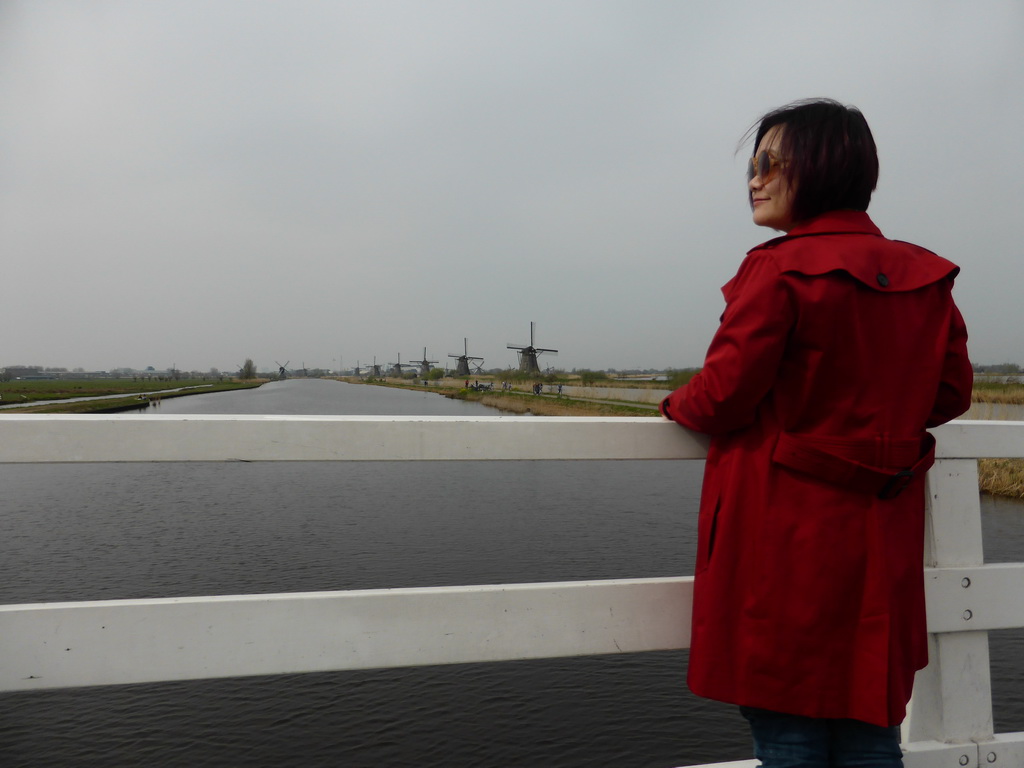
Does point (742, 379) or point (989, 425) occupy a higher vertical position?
point (742, 379)

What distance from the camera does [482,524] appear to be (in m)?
11.5

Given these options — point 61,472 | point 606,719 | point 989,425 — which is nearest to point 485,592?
point 989,425

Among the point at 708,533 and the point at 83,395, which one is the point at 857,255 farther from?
the point at 83,395

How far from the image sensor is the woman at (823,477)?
4.20 feet

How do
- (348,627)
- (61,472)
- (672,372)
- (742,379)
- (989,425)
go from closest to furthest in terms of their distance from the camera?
(742,379) → (348,627) → (989,425) → (672,372) → (61,472)

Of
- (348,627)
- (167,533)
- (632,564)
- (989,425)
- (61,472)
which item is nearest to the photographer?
(348,627)

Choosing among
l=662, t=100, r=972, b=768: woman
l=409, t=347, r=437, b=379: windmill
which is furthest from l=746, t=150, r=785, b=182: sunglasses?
l=409, t=347, r=437, b=379: windmill

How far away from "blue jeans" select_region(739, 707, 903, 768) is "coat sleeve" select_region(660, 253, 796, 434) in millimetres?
576

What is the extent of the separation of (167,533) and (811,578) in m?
11.3

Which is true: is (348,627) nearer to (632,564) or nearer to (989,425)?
(989,425)

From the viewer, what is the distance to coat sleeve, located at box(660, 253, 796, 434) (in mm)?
1262

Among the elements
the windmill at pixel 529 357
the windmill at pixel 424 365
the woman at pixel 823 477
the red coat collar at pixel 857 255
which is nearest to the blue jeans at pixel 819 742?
the woman at pixel 823 477

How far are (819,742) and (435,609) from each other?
2.64 ft

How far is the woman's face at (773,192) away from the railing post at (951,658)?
2.61ft
